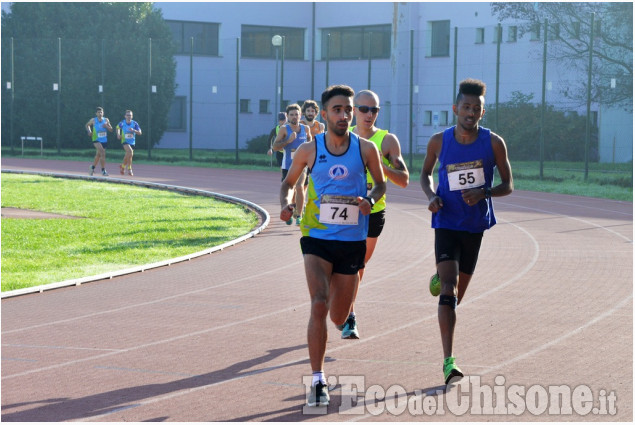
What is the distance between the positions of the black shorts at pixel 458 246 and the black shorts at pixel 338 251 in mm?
768

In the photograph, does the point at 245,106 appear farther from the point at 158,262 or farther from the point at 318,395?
the point at 318,395

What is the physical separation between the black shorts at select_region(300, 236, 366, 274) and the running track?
822 millimetres

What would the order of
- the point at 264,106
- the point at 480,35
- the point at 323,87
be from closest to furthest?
1. the point at 480,35
2. the point at 323,87
3. the point at 264,106

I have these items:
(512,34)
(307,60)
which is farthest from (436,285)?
(307,60)

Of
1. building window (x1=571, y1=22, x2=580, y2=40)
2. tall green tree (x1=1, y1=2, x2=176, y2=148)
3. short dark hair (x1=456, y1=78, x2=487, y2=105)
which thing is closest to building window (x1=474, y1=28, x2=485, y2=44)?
building window (x1=571, y1=22, x2=580, y2=40)

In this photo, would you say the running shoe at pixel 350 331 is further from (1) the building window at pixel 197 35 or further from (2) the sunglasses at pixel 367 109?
(1) the building window at pixel 197 35

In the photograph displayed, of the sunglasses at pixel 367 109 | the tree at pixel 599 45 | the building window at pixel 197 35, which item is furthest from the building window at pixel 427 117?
the sunglasses at pixel 367 109

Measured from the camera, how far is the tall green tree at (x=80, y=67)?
44812 millimetres

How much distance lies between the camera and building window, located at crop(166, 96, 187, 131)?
53375 mm

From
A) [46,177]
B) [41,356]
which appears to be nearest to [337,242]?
[41,356]

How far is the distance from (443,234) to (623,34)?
28.6 metres

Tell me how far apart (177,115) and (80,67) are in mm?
8993

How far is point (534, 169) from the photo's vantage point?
33094 mm

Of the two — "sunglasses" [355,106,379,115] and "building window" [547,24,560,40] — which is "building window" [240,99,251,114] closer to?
"building window" [547,24,560,40]
